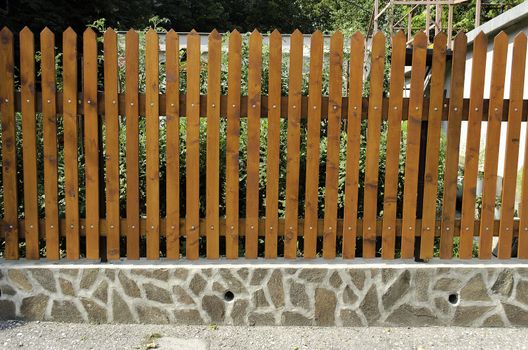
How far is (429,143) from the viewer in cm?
362

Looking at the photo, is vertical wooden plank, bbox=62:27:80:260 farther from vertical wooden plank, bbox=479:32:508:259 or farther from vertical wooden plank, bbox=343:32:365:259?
vertical wooden plank, bbox=479:32:508:259

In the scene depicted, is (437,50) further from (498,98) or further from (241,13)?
(241,13)

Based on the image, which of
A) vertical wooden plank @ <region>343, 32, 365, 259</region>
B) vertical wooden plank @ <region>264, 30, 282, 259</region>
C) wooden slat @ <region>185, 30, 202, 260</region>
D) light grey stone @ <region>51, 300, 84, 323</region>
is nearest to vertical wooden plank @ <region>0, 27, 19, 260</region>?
light grey stone @ <region>51, 300, 84, 323</region>

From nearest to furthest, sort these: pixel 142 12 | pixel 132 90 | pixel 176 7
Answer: pixel 132 90 → pixel 142 12 → pixel 176 7

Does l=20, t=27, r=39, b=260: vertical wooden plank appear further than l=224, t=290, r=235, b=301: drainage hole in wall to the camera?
No

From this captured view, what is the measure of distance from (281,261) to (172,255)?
2.57 ft

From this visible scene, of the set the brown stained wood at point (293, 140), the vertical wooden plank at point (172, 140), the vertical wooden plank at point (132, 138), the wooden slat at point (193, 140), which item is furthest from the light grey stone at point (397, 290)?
the vertical wooden plank at point (132, 138)

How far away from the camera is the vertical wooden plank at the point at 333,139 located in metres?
3.53

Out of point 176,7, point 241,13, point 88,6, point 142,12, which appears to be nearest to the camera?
point 88,6

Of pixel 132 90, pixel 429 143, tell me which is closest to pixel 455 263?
pixel 429 143

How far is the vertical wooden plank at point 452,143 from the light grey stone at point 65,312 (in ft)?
8.69

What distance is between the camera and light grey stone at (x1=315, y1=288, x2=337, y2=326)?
3609 mm

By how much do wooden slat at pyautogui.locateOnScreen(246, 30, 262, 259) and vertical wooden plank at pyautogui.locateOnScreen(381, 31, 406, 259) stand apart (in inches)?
36.2

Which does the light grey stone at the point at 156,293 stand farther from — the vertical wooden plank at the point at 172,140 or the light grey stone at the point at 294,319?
the light grey stone at the point at 294,319
